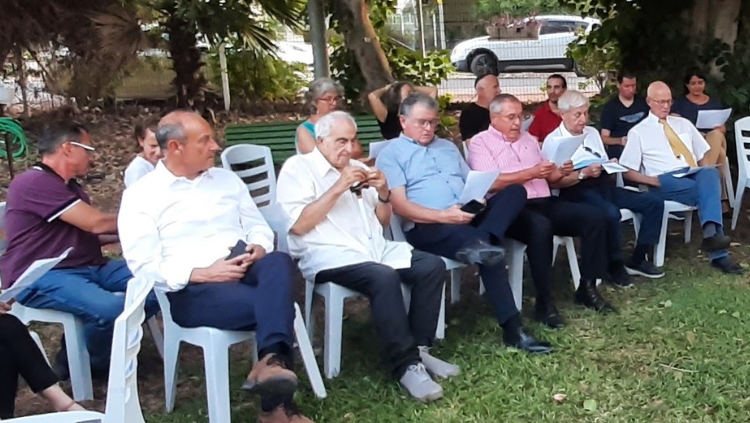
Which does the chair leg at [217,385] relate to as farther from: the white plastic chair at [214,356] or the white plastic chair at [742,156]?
the white plastic chair at [742,156]

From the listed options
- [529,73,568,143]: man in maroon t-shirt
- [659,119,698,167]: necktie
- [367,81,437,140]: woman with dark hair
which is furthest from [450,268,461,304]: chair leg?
[659,119,698,167]: necktie

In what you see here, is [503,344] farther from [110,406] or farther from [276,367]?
[110,406]

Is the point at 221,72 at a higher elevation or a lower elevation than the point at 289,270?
higher

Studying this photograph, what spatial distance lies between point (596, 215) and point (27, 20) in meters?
6.20

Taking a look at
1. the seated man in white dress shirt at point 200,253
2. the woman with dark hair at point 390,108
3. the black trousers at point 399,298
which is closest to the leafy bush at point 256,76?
the woman with dark hair at point 390,108

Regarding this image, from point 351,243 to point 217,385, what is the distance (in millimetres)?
883

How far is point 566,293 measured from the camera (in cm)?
454

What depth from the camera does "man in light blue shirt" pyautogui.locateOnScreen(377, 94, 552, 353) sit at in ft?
12.4

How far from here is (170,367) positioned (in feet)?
10.7

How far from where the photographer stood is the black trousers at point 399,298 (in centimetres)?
337

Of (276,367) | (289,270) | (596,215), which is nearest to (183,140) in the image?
(289,270)

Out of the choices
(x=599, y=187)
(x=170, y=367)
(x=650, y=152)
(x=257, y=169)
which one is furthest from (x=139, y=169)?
(x=650, y=152)

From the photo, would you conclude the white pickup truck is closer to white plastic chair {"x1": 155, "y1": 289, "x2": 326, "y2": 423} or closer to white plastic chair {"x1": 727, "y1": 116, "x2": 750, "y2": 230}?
white plastic chair {"x1": 727, "y1": 116, "x2": 750, "y2": 230}

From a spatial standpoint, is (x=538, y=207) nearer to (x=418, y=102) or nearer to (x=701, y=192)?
(x=418, y=102)
